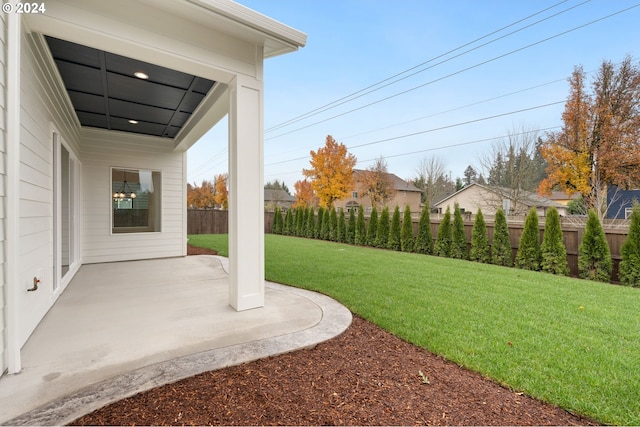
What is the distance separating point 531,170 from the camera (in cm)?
1548

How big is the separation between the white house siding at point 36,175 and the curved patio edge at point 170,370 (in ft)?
3.08

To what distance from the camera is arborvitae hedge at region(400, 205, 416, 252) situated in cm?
920

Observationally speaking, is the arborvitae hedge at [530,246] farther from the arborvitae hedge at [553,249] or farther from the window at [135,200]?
the window at [135,200]

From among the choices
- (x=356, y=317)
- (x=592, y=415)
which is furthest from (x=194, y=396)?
(x=592, y=415)

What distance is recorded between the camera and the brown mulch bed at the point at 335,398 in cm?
157

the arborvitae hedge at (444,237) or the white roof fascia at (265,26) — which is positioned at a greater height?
the white roof fascia at (265,26)

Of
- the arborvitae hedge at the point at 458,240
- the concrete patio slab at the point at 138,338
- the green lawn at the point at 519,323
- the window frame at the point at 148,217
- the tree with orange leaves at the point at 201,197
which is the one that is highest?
the tree with orange leaves at the point at 201,197

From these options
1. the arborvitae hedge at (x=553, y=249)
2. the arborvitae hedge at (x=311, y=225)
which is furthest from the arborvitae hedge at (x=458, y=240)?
the arborvitae hedge at (x=311, y=225)

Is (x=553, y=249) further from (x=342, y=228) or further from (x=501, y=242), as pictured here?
(x=342, y=228)

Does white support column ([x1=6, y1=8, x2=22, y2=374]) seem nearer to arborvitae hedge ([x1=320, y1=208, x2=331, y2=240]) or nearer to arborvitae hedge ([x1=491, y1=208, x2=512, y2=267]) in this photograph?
arborvitae hedge ([x1=491, y1=208, x2=512, y2=267])

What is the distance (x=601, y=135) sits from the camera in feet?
39.8

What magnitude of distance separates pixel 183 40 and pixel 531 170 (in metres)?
17.7

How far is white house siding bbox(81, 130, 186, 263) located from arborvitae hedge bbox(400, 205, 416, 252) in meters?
6.28

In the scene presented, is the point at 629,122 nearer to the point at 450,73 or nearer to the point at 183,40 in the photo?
the point at 450,73
